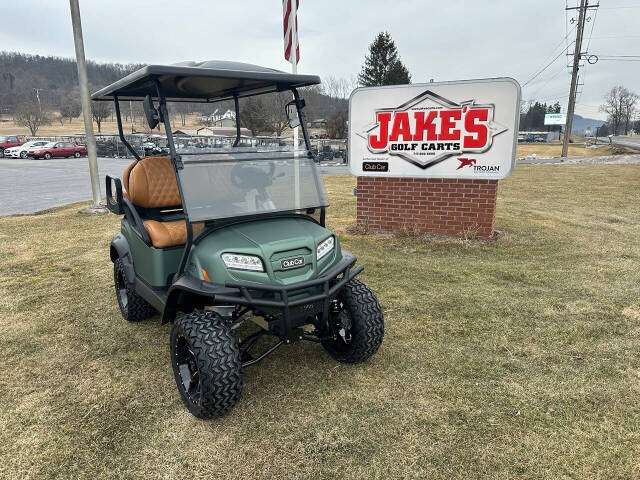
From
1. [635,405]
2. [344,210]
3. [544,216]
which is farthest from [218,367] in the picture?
[544,216]

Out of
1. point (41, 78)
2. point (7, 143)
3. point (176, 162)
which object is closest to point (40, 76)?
point (41, 78)

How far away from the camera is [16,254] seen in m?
6.32

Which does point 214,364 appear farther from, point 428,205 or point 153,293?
point 428,205

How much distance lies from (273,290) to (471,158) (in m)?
4.79

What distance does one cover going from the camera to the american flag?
5.22m

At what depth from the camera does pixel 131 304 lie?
3.93 m

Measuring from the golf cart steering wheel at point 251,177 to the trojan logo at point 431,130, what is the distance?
4.00m

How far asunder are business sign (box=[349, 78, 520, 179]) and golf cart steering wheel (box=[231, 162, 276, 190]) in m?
4.01

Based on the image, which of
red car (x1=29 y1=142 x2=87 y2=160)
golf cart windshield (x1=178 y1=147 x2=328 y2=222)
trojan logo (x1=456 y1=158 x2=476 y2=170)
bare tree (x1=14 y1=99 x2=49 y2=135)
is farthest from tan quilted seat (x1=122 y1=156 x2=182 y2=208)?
bare tree (x1=14 y1=99 x2=49 y2=135)

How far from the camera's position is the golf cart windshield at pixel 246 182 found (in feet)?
9.43

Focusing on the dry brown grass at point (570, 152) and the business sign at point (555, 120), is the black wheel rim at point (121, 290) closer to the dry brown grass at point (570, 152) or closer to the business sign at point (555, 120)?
the dry brown grass at point (570, 152)

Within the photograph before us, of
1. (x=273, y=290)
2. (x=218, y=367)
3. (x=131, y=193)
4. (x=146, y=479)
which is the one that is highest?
(x=131, y=193)

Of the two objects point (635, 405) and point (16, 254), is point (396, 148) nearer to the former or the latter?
point (635, 405)

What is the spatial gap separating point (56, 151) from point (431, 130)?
30382mm
